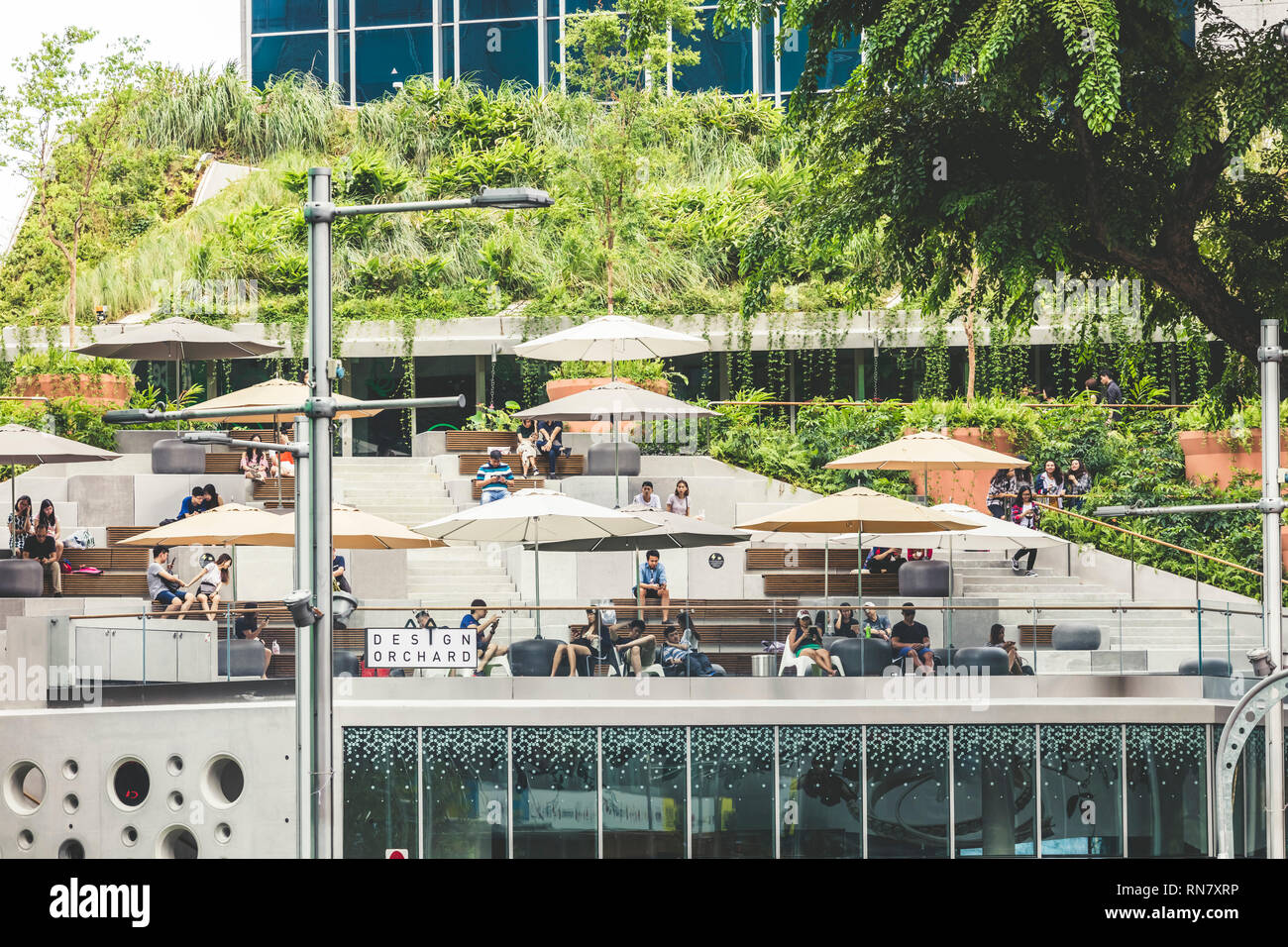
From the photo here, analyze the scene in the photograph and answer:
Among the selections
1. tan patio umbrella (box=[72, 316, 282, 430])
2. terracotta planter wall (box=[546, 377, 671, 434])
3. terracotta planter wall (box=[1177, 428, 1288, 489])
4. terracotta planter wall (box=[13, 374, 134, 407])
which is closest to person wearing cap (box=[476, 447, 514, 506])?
terracotta planter wall (box=[546, 377, 671, 434])

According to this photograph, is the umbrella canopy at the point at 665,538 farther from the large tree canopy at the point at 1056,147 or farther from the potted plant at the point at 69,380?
the potted plant at the point at 69,380

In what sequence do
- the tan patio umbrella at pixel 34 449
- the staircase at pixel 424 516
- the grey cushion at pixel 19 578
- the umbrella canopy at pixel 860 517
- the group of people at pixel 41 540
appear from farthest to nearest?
the staircase at pixel 424 516, the tan patio umbrella at pixel 34 449, the group of people at pixel 41 540, the grey cushion at pixel 19 578, the umbrella canopy at pixel 860 517

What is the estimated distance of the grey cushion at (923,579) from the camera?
24.6 m

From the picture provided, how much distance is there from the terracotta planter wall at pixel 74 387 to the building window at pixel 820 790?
59.1 feet

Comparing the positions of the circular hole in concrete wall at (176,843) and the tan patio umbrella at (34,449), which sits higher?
A: the tan patio umbrella at (34,449)

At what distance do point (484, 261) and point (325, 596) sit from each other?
2748 cm

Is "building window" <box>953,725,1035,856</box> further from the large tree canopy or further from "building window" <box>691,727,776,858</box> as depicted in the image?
the large tree canopy

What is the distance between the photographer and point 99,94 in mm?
37906

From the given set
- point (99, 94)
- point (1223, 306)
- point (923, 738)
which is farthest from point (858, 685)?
point (99, 94)

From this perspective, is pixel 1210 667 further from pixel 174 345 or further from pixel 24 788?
pixel 174 345

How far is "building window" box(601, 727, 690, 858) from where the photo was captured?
20.2m

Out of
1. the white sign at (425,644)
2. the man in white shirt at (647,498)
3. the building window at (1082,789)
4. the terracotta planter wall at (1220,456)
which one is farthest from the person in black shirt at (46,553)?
the terracotta planter wall at (1220,456)

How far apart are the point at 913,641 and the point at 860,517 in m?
1.70
